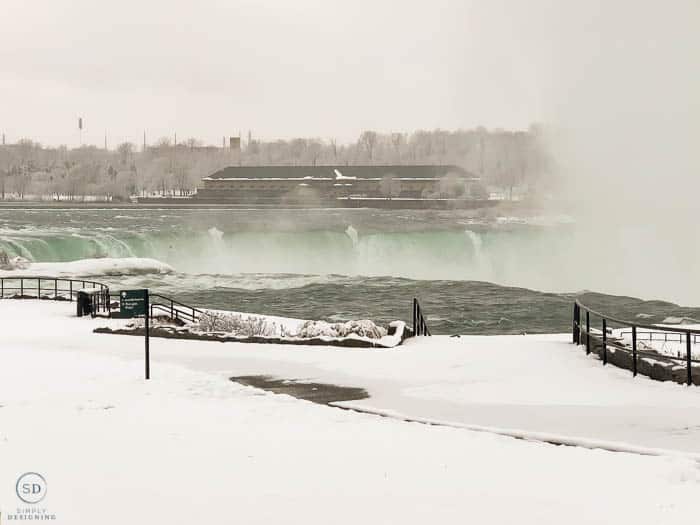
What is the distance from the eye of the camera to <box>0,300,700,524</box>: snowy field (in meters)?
8.98

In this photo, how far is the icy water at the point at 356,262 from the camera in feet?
163

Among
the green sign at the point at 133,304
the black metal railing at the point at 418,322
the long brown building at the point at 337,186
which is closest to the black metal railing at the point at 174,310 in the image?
the black metal railing at the point at 418,322

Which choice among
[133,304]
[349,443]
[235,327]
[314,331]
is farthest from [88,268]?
[349,443]

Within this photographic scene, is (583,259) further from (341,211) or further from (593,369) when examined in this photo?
(593,369)

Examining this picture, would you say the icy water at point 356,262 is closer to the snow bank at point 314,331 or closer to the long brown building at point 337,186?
the snow bank at point 314,331

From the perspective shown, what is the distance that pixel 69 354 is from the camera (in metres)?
19.5

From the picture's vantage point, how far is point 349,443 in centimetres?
1147

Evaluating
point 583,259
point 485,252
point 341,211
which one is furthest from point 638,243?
point 341,211

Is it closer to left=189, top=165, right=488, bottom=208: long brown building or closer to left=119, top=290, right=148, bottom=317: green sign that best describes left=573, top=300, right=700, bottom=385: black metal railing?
left=119, top=290, right=148, bottom=317: green sign

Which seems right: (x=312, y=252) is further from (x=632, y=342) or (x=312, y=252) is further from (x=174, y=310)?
(x=632, y=342)

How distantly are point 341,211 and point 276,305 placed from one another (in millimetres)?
90305

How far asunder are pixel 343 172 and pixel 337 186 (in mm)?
9200

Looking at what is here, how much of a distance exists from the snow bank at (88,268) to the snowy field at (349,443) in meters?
38.5

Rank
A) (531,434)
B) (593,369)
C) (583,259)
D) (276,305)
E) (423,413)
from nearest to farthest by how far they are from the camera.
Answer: (531,434), (423,413), (593,369), (276,305), (583,259)
